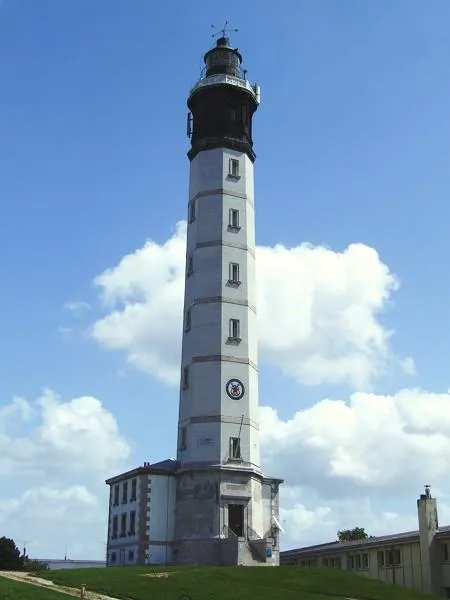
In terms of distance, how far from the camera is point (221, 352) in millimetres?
60719

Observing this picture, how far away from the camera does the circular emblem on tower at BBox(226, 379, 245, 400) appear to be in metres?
60.1

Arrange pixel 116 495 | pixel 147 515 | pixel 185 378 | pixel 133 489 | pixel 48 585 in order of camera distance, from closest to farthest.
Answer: pixel 48 585 → pixel 147 515 → pixel 133 489 → pixel 185 378 → pixel 116 495

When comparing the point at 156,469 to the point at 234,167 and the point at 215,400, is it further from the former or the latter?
the point at 234,167

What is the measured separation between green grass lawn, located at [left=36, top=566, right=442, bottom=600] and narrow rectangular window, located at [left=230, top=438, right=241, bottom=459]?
1127 cm

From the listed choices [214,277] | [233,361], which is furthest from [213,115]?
[233,361]

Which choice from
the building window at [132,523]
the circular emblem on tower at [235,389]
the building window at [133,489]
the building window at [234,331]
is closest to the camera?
the building window at [132,523]

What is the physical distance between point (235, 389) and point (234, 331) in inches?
180

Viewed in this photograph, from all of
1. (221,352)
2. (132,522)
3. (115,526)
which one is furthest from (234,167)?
(115,526)

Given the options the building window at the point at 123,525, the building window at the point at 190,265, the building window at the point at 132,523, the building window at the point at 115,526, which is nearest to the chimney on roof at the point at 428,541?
the building window at the point at 132,523

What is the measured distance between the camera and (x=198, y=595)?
A: 3903cm

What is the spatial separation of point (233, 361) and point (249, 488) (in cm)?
945

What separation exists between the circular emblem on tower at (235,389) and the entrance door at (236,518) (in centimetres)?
792

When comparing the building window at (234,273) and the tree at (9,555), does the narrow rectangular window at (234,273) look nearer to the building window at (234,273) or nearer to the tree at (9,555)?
the building window at (234,273)

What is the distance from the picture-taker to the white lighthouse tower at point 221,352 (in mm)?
57656
